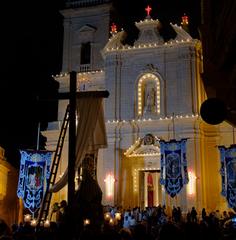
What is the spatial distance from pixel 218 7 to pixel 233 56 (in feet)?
5.34

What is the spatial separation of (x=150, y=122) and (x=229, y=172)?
6.60m

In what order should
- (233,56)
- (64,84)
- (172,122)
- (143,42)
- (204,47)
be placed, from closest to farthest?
(233,56) → (204,47) → (172,122) → (143,42) → (64,84)

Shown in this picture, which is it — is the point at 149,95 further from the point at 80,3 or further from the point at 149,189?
the point at 80,3

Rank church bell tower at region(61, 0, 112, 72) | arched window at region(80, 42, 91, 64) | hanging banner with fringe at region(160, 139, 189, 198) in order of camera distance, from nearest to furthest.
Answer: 1. hanging banner with fringe at region(160, 139, 189, 198)
2. church bell tower at region(61, 0, 112, 72)
3. arched window at region(80, 42, 91, 64)

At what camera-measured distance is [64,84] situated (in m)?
32.7

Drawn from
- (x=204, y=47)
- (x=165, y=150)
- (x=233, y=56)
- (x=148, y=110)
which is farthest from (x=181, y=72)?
(x=233, y=56)

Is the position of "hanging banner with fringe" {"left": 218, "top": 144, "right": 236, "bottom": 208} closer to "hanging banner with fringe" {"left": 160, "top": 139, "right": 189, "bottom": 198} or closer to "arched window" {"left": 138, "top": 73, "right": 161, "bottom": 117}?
"hanging banner with fringe" {"left": 160, "top": 139, "right": 189, "bottom": 198}

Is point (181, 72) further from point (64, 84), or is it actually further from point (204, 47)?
point (204, 47)

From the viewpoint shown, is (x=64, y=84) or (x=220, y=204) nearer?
(x=220, y=204)

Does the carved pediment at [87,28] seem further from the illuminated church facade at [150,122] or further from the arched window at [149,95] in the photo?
the arched window at [149,95]

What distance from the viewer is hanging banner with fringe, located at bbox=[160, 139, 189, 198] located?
24703 millimetres

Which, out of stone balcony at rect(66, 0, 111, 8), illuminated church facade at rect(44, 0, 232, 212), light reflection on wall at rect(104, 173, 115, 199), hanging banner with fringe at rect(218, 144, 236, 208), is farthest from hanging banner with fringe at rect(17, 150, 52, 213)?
stone balcony at rect(66, 0, 111, 8)

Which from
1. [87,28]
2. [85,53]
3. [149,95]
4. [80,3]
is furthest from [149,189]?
[80,3]

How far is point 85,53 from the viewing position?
3384 cm
